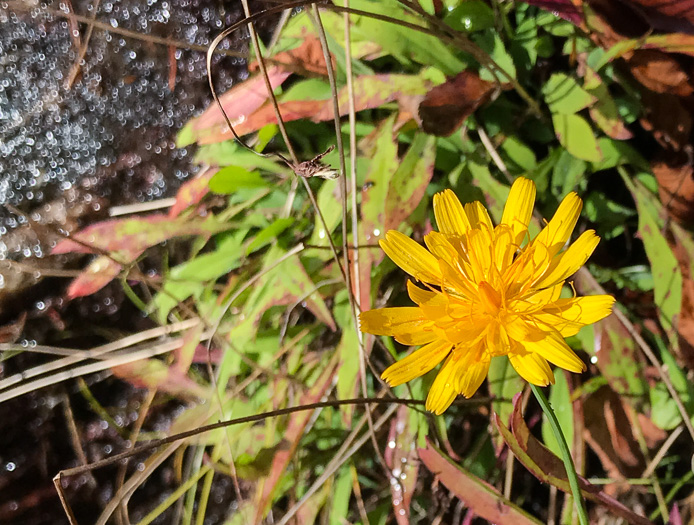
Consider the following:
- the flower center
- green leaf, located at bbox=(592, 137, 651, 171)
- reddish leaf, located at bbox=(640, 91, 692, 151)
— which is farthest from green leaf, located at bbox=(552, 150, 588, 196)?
the flower center

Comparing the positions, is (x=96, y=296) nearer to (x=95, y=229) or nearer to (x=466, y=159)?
(x=95, y=229)

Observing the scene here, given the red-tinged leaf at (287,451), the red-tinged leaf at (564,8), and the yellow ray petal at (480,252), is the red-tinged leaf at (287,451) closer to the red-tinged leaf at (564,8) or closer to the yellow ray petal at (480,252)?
the yellow ray petal at (480,252)

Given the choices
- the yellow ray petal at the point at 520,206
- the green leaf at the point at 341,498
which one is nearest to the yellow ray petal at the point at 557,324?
the yellow ray petal at the point at 520,206

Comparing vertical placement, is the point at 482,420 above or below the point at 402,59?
below

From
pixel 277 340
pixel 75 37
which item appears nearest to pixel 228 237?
pixel 277 340

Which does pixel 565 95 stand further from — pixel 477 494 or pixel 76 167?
pixel 76 167

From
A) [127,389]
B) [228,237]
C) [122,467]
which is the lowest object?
[122,467]
